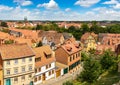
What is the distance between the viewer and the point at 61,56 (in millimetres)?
67312

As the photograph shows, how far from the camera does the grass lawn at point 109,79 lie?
5032cm

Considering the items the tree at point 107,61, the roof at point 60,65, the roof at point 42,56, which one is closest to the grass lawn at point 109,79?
the tree at point 107,61

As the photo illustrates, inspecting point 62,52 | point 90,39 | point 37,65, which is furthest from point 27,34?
point 37,65

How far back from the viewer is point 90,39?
11656 centimetres

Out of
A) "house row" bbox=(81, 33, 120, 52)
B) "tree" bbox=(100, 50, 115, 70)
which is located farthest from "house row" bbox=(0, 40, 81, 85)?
"house row" bbox=(81, 33, 120, 52)

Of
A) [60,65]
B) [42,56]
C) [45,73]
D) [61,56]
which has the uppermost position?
[42,56]

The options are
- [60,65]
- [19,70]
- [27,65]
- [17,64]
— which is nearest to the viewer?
[17,64]

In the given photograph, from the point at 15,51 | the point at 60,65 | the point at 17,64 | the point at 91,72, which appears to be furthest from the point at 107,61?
the point at 15,51

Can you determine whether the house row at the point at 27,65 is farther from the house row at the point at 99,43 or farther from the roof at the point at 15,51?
the house row at the point at 99,43

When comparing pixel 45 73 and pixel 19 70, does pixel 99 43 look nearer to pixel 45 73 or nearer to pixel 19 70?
pixel 45 73

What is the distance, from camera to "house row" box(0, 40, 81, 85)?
5081cm

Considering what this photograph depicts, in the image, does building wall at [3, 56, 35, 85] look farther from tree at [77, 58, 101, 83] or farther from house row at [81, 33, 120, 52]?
house row at [81, 33, 120, 52]

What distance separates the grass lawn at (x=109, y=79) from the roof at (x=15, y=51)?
16674 millimetres

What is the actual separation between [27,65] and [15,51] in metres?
4.24
